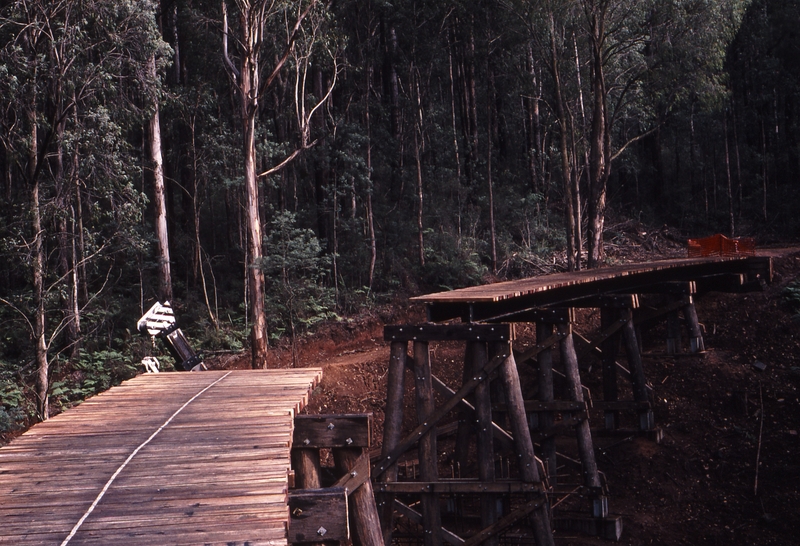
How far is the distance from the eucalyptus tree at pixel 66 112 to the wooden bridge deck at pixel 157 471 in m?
7.75

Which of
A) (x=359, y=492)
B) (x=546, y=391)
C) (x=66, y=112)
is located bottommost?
(x=546, y=391)

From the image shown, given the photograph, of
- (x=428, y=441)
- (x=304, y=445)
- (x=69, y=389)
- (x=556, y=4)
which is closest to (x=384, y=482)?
(x=428, y=441)

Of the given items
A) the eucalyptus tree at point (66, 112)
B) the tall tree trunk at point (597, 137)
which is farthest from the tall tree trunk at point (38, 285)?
the tall tree trunk at point (597, 137)

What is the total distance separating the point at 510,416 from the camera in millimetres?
9000

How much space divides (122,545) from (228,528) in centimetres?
49

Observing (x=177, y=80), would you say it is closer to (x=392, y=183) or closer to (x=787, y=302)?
(x=392, y=183)

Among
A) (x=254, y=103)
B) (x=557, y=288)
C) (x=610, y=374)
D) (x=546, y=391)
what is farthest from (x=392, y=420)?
(x=254, y=103)

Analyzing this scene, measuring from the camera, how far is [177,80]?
998 inches

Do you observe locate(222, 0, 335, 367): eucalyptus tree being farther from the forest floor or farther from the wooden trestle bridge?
the wooden trestle bridge

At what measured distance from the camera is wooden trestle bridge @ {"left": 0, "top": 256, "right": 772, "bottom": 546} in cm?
388

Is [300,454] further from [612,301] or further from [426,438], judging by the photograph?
[612,301]

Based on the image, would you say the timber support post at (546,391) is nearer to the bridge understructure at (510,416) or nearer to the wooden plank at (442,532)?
the bridge understructure at (510,416)

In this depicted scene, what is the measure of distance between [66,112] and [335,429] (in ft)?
36.8

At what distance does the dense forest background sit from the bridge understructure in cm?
691
